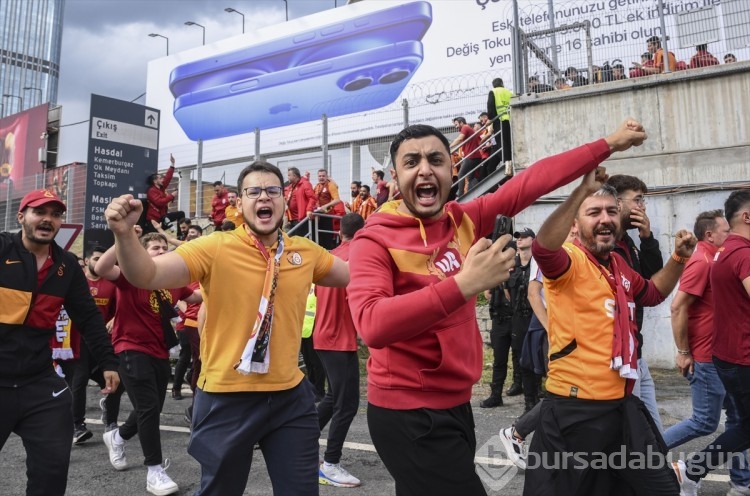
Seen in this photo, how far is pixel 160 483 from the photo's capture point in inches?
184

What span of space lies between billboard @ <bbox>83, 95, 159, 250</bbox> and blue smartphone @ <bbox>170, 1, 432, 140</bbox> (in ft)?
28.7

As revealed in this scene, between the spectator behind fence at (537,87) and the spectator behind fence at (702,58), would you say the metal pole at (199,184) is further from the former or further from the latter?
the spectator behind fence at (702,58)

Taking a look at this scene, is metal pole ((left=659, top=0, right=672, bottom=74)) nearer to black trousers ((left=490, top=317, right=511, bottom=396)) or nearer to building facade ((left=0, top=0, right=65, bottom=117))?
black trousers ((left=490, top=317, right=511, bottom=396))

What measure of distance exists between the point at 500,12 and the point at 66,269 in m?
17.9

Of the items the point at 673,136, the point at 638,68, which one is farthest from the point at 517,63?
the point at 673,136

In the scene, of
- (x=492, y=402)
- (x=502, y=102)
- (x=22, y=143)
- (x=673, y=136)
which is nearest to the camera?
(x=492, y=402)

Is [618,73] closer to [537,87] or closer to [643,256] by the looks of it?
[537,87]

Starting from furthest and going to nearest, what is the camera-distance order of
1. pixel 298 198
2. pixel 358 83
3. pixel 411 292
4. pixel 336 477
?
pixel 358 83, pixel 298 198, pixel 336 477, pixel 411 292

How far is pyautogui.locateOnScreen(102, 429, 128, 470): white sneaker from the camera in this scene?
17.6ft

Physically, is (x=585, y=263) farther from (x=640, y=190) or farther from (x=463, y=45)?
(x=463, y=45)

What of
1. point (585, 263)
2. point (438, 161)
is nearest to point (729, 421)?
point (585, 263)

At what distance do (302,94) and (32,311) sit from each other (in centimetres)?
2089

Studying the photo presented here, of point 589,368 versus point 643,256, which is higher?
point 643,256

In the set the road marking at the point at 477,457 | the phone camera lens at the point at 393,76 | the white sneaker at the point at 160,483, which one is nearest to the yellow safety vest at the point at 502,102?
the road marking at the point at 477,457
